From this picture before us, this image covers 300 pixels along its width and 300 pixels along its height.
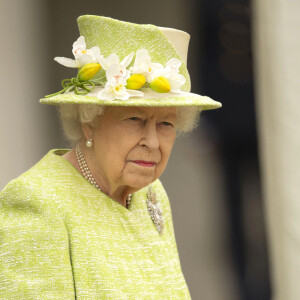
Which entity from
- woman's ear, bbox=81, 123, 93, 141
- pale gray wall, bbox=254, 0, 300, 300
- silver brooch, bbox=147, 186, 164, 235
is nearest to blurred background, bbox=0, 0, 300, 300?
pale gray wall, bbox=254, 0, 300, 300

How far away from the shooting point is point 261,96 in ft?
14.5

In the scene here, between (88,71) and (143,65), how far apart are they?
20cm

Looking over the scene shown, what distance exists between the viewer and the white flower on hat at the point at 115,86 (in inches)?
103

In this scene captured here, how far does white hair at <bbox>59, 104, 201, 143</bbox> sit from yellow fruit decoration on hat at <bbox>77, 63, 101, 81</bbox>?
0.10m

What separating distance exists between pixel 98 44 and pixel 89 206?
0.59 metres

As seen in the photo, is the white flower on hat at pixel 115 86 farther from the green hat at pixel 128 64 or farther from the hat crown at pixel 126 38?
the hat crown at pixel 126 38

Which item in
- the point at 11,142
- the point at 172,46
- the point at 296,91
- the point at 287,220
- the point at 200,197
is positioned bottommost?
the point at 200,197

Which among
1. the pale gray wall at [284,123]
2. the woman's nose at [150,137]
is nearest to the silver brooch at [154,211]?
the woman's nose at [150,137]

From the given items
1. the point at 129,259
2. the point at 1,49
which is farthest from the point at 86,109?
the point at 1,49

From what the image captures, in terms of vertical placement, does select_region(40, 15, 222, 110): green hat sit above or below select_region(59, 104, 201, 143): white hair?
above

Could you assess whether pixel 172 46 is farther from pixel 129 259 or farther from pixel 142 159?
pixel 129 259

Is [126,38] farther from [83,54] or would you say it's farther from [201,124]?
[201,124]

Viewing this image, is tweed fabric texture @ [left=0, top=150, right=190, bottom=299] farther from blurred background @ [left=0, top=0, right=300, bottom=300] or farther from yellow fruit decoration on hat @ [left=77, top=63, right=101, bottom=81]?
blurred background @ [left=0, top=0, right=300, bottom=300]

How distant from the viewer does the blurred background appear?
16.8 ft
